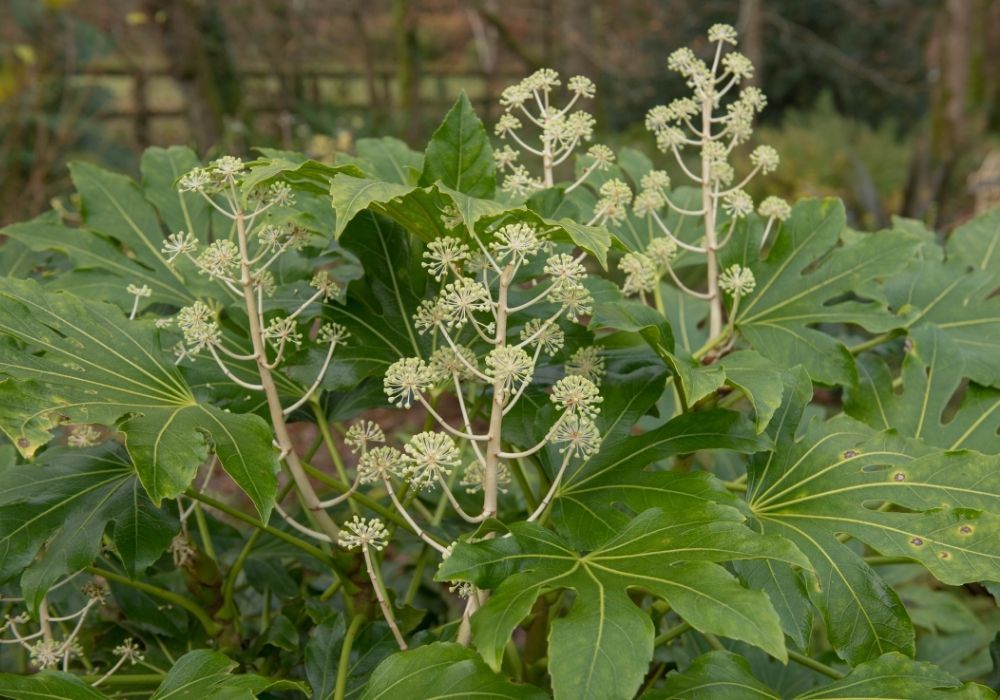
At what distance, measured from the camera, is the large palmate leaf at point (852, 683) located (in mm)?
957

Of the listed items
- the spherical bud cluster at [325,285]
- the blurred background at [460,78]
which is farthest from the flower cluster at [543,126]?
the blurred background at [460,78]

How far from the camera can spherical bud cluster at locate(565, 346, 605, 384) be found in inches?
44.9

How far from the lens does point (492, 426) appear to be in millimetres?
987

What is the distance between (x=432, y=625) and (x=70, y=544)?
2.15 ft

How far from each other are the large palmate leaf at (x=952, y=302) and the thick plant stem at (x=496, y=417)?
70 centimetres

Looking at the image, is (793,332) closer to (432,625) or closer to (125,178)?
(432,625)

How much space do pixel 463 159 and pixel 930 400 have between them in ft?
2.36

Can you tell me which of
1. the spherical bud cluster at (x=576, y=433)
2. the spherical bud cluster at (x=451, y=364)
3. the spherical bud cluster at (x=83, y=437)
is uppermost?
the spherical bud cluster at (x=451, y=364)

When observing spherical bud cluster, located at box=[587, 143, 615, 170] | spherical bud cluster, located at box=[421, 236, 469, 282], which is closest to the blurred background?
spherical bud cluster, located at box=[587, 143, 615, 170]

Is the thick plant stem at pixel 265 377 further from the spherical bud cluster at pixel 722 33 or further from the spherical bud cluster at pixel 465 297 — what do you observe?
the spherical bud cluster at pixel 722 33

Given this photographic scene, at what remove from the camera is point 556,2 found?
33.8 ft

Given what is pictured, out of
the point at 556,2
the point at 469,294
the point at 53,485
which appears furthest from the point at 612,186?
the point at 556,2

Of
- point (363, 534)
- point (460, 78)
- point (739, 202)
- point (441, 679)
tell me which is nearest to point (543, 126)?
point (739, 202)

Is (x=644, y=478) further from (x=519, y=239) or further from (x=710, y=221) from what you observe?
(x=710, y=221)
